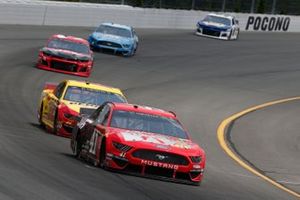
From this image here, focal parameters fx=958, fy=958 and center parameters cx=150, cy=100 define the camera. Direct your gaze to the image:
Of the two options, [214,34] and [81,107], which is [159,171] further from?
[214,34]

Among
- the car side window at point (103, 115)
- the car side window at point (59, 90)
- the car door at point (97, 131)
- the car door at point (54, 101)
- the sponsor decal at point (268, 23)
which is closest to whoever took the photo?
the car door at point (97, 131)

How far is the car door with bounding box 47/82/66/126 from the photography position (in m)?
20.3

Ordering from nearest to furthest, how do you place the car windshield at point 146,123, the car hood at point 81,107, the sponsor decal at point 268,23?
the car windshield at point 146,123 → the car hood at point 81,107 → the sponsor decal at point 268,23

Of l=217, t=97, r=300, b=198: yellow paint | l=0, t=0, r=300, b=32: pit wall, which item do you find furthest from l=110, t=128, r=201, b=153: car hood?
l=0, t=0, r=300, b=32: pit wall

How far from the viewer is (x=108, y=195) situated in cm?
1195

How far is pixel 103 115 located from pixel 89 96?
16.6 ft

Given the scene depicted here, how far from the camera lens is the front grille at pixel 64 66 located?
1336 inches

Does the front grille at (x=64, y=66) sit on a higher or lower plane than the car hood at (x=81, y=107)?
lower

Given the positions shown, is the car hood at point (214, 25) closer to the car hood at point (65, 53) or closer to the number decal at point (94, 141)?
the car hood at point (65, 53)

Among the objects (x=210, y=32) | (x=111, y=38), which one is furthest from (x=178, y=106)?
(x=210, y=32)

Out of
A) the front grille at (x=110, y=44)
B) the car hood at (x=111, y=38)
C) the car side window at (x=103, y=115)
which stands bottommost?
the front grille at (x=110, y=44)

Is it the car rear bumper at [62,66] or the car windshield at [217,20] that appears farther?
the car windshield at [217,20]

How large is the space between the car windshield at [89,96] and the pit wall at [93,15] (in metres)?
27.1

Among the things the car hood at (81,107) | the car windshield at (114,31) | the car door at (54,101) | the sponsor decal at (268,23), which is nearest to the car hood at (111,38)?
the car windshield at (114,31)
